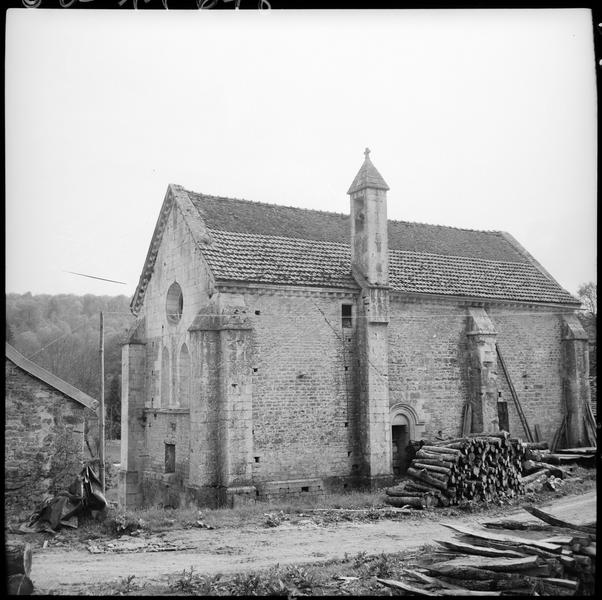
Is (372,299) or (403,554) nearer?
(403,554)

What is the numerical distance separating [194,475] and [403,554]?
844 cm

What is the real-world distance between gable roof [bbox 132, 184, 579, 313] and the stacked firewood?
6.84 m

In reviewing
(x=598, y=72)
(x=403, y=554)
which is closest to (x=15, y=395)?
(x=403, y=554)

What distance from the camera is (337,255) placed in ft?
81.5

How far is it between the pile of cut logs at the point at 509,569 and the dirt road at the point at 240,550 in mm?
2434

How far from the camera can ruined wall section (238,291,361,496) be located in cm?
2155

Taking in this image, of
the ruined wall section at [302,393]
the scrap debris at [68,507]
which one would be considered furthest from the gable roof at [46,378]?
the ruined wall section at [302,393]

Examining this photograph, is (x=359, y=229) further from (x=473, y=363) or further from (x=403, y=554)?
(x=403, y=554)

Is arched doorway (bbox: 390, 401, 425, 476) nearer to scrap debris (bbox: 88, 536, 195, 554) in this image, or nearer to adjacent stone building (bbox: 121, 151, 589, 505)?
adjacent stone building (bbox: 121, 151, 589, 505)

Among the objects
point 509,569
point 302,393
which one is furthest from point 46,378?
point 509,569

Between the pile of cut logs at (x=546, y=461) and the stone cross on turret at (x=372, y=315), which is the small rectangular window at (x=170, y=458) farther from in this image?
the pile of cut logs at (x=546, y=461)

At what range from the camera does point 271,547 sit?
588 inches

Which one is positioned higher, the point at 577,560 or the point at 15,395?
the point at 15,395

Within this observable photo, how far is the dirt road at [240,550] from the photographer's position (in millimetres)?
12633
